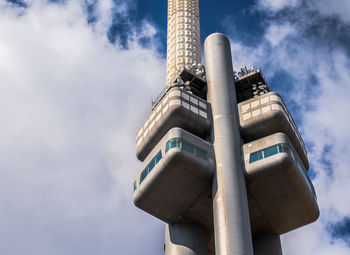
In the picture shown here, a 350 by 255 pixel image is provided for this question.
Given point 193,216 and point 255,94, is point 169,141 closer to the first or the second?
point 193,216

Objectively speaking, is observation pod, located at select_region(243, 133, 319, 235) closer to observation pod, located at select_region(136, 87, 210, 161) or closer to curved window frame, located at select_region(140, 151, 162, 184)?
observation pod, located at select_region(136, 87, 210, 161)

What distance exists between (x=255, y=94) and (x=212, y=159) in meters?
14.9

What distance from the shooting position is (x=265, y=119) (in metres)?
55.6

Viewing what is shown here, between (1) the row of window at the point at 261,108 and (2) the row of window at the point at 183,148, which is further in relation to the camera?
(1) the row of window at the point at 261,108

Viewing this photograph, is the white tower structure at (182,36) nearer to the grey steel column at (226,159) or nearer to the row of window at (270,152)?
the grey steel column at (226,159)

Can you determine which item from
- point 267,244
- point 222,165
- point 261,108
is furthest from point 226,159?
point 267,244

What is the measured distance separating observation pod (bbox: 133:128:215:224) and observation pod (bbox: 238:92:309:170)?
565cm

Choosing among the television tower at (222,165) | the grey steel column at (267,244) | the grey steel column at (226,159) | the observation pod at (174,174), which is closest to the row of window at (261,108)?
the television tower at (222,165)

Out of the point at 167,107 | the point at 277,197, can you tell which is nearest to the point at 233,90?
the point at 167,107

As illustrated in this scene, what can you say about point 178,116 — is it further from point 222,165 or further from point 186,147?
point 222,165

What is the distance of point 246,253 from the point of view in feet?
151

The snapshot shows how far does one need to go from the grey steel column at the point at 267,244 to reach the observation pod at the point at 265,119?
37.0ft

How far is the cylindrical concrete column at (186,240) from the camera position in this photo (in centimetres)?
5765

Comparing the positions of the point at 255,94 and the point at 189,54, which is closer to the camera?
the point at 255,94
